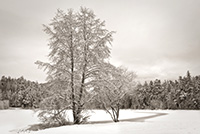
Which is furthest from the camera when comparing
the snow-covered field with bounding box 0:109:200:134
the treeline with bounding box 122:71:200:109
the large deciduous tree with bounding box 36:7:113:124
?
the treeline with bounding box 122:71:200:109

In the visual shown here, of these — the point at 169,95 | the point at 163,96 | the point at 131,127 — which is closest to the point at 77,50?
the point at 131,127

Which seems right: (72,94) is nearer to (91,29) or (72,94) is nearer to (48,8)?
(91,29)

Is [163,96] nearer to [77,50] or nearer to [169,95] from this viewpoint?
[169,95]

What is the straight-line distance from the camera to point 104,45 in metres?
14.4

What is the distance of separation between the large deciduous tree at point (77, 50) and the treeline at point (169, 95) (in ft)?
115

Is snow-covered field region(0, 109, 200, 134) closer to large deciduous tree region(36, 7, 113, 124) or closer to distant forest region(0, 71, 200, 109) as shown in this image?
large deciduous tree region(36, 7, 113, 124)

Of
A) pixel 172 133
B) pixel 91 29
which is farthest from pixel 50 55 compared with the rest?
pixel 172 133

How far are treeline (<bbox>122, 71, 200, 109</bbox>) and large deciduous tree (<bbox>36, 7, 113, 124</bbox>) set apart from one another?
115 feet

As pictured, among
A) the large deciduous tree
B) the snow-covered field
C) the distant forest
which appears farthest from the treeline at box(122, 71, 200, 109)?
the large deciduous tree

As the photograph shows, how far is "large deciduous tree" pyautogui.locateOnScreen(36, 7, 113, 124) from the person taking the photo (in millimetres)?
13586

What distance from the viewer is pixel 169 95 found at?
69750 millimetres

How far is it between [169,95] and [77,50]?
64.0m

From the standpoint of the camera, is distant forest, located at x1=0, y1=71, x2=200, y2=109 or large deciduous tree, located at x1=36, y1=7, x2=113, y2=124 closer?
large deciduous tree, located at x1=36, y1=7, x2=113, y2=124

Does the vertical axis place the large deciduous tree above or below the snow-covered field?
above
